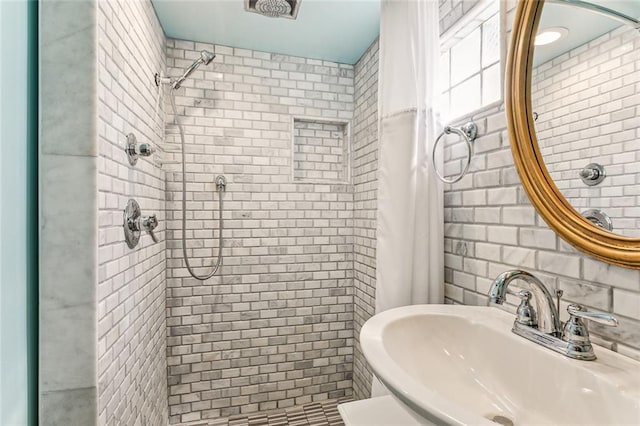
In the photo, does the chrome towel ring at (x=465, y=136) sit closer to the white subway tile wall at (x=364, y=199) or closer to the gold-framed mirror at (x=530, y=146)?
the gold-framed mirror at (x=530, y=146)

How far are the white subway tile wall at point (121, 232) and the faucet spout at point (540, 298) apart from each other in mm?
1284

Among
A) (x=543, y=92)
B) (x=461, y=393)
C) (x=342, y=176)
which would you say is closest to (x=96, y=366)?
(x=461, y=393)

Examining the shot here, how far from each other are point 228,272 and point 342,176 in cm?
115

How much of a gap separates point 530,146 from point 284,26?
1716 mm

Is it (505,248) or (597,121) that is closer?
(597,121)

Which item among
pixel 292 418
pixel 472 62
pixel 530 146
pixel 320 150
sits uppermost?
pixel 472 62

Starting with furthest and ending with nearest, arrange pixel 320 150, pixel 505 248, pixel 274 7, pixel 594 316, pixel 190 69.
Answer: pixel 320 150
pixel 190 69
pixel 274 7
pixel 505 248
pixel 594 316

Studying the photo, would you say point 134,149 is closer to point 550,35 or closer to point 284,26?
point 284,26

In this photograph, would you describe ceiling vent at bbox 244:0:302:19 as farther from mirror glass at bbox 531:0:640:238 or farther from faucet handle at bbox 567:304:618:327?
faucet handle at bbox 567:304:618:327

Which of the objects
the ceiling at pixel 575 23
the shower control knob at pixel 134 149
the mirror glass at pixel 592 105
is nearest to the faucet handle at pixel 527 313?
the mirror glass at pixel 592 105

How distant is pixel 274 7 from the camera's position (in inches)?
70.9

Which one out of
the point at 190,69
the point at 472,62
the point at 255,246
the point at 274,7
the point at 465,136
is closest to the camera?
the point at 465,136

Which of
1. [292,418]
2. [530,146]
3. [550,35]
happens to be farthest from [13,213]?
[292,418]

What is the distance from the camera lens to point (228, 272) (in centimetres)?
229
